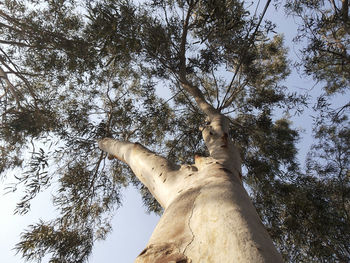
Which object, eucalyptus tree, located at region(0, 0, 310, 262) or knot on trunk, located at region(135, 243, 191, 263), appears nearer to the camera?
knot on trunk, located at region(135, 243, 191, 263)

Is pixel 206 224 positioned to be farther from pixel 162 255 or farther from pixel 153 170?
pixel 153 170

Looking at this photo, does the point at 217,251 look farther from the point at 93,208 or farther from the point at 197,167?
the point at 93,208

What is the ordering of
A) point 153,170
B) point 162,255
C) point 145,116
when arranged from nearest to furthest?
point 162,255, point 153,170, point 145,116

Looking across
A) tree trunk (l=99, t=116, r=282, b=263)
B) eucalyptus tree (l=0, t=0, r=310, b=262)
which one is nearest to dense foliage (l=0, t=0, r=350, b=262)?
eucalyptus tree (l=0, t=0, r=310, b=262)

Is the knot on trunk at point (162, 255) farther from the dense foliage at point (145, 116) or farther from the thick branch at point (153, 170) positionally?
the dense foliage at point (145, 116)

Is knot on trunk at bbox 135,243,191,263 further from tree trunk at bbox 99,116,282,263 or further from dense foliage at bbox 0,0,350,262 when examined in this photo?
dense foliage at bbox 0,0,350,262

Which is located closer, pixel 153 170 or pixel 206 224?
pixel 206 224

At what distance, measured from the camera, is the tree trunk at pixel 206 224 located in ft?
2.23

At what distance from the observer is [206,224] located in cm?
84

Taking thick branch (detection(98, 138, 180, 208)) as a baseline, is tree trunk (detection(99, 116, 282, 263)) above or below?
below

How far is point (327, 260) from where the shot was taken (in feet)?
12.9

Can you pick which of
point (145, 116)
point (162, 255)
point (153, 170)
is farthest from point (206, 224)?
point (145, 116)

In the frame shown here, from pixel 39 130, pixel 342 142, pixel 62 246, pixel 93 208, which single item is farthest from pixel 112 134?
pixel 342 142

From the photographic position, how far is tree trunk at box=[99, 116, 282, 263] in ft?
2.23
